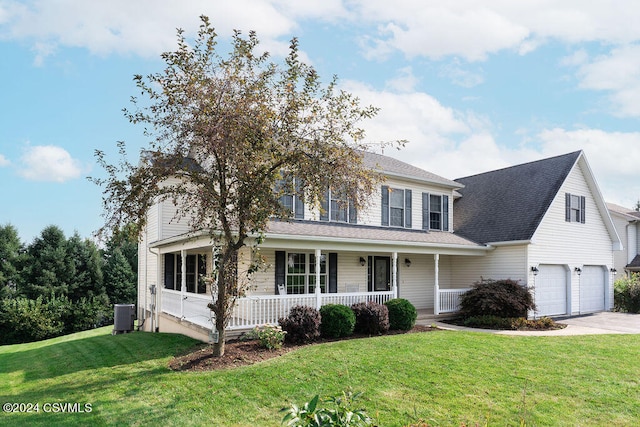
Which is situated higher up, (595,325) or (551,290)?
(551,290)

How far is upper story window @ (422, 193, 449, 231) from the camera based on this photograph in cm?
1985

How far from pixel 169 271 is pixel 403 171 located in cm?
1030

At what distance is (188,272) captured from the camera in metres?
18.4

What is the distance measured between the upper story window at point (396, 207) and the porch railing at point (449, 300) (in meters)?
3.19

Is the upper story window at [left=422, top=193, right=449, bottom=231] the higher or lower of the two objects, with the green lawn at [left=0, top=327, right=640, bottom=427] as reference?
higher

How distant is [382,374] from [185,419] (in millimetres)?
3680

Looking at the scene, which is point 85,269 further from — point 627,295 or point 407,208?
point 627,295

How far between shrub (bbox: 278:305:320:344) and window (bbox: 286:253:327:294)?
3555 millimetres

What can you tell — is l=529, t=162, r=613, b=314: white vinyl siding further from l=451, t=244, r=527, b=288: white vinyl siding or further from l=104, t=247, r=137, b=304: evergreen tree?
l=104, t=247, r=137, b=304: evergreen tree

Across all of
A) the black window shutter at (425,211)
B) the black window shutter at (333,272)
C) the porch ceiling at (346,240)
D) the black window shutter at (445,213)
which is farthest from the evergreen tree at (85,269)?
the black window shutter at (445,213)

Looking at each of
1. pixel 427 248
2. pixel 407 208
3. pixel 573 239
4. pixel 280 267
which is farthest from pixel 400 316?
pixel 573 239

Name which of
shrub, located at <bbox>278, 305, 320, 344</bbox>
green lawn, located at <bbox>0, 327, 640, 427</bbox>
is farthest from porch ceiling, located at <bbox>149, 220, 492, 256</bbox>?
green lawn, located at <bbox>0, 327, 640, 427</bbox>

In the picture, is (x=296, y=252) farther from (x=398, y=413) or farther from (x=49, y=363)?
(x=398, y=413)

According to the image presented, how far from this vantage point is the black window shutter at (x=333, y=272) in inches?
655
